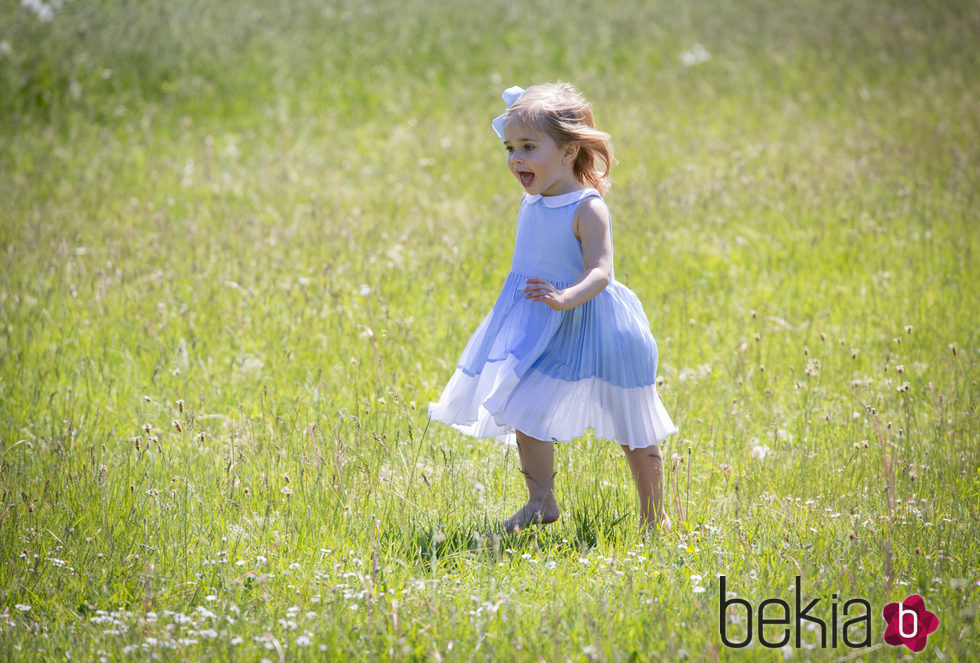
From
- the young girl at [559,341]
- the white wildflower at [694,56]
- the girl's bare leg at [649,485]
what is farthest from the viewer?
the white wildflower at [694,56]

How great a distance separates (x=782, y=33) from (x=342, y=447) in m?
15.2

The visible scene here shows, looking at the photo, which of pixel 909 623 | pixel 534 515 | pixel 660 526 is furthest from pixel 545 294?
pixel 909 623

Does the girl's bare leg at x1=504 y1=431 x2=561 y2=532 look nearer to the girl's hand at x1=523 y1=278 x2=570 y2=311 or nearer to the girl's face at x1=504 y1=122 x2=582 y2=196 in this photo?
the girl's hand at x1=523 y1=278 x2=570 y2=311

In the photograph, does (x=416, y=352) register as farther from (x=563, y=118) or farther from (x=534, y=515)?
(x=563, y=118)

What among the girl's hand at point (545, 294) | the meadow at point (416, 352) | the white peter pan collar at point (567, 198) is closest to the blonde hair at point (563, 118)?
the white peter pan collar at point (567, 198)

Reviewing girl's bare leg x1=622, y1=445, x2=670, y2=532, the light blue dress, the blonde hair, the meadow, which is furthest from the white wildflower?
girl's bare leg x1=622, y1=445, x2=670, y2=532

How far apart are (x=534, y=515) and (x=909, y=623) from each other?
4.84ft

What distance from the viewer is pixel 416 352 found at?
19.6 feet

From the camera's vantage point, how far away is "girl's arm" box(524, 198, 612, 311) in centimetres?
363

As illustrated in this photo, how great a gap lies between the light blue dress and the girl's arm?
0.21 feet

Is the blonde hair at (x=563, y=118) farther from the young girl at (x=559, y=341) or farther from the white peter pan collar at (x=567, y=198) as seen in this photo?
the white peter pan collar at (x=567, y=198)

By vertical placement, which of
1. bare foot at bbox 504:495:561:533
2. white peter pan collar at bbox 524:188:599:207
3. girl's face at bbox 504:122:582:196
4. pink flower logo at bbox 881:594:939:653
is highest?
girl's face at bbox 504:122:582:196

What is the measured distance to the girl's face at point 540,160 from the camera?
388 centimetres

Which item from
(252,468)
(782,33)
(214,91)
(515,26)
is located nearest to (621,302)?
(252,468)
